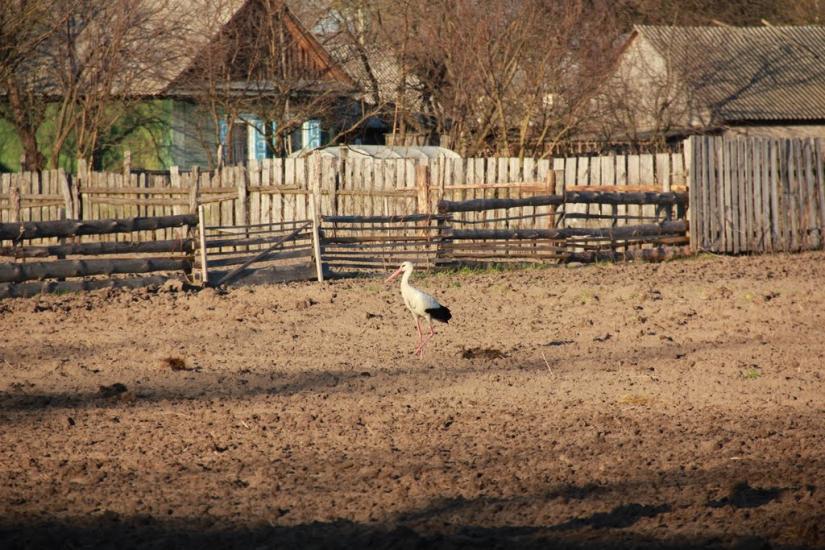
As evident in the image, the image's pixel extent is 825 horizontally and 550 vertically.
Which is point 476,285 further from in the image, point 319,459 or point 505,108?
point 505,108

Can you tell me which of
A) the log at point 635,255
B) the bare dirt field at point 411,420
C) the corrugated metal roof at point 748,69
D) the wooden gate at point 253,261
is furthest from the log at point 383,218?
the corrugated metal roof at point 748,69

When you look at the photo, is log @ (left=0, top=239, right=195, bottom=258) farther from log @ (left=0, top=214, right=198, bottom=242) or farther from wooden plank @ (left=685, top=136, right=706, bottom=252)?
wooden plank @ (left=685, top=136, right=706, bottom=252)

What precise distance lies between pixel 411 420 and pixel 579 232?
423 inches

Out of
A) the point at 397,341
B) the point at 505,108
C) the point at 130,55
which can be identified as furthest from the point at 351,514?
the point at 130,55

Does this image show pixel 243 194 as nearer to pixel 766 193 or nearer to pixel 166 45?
pixel 766 193

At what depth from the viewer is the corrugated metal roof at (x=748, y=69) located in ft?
110

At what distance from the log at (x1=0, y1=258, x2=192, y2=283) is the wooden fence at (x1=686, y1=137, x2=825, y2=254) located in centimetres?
885

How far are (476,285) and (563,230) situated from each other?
3367 mm

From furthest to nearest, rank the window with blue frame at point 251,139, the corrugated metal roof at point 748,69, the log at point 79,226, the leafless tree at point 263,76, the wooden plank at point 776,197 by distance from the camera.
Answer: the corrugated metal roof at point 748,69
the window with blue frame at point 251,139
the leafless tree at point 263,76
the wooden plank at point 776,197
the log at point 79,226

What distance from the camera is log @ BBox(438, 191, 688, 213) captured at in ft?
Answer: 57.7

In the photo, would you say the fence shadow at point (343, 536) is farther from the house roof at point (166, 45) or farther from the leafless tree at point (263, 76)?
the house roof at point (166, 45)

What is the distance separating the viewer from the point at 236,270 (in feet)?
50.7

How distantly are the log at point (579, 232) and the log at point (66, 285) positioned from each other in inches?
184

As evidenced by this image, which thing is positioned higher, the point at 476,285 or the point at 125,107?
the point at 125,107
